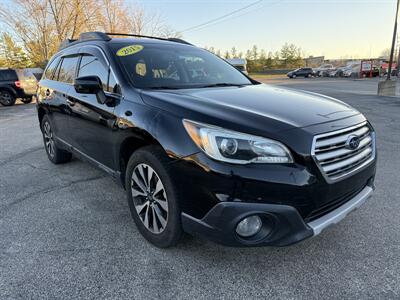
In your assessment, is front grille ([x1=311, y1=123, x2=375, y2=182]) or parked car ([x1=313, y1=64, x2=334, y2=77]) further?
parked car ([x1=313, y1=64, x2=334, y2=77])

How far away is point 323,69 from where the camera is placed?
45.6 metres

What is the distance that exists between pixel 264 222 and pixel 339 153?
73 centimetres

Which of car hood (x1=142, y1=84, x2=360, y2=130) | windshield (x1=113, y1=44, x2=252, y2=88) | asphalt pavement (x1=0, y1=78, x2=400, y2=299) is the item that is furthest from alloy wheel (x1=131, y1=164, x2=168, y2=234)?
windshield (x1=113, y1=44, x2=252, y2=88)

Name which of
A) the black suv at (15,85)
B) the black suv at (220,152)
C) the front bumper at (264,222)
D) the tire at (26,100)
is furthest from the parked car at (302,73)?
the front bumper at (264,222)

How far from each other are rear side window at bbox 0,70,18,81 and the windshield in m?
14.2

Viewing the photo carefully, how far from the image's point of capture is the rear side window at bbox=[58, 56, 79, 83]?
393 centimetres

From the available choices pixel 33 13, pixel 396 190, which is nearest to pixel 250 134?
pixel 396 190

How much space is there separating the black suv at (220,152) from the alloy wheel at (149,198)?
0.03 ft

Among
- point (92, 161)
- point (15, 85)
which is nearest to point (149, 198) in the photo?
point (92, 161)

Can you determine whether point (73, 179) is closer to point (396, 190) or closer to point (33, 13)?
point (396, 190)

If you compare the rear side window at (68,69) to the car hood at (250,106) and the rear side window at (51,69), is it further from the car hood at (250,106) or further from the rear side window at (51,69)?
the car hood at (250,106)

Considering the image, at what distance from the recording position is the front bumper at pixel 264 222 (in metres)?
1.97

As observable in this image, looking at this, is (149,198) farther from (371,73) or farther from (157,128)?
(371,73)

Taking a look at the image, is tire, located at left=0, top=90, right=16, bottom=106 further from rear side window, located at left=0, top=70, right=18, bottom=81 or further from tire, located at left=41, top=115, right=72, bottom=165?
tire, located at left=41, top=115, right=72, bottom=165
